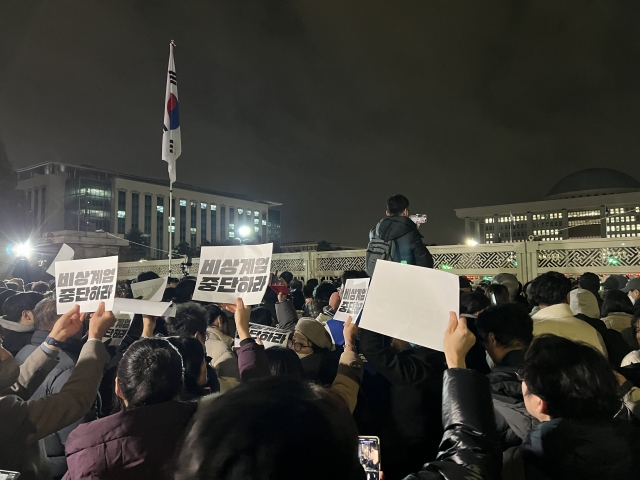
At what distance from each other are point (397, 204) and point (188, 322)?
9.28 feet

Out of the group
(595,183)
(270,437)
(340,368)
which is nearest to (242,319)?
(340,368)

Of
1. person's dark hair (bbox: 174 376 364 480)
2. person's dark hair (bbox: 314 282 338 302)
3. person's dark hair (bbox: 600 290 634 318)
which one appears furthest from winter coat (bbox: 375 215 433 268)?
person's dark hair (bbox: 174 376 364 480)

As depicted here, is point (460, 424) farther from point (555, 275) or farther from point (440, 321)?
point (555, 275)

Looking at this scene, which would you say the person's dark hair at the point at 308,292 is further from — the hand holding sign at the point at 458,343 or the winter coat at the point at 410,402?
the hand holding sign at the point at 458,343

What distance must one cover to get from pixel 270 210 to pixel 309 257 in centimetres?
10697

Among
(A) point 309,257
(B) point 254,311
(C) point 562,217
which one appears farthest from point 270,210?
(B) point 254,311

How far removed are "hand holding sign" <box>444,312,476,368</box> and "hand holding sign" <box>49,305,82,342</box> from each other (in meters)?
2.20

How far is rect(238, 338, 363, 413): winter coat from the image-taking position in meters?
2.48

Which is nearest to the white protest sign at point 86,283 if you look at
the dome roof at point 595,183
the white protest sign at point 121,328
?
the white protest sign at point 121,328

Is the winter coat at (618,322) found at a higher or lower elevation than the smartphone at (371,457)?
higher

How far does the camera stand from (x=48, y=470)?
2.48 m

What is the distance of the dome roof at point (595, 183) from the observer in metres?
68.1

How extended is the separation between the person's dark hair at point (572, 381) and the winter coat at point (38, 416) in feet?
7.04

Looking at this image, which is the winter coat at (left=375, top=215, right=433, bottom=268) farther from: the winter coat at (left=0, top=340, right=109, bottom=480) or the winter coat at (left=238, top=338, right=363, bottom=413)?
the winter coat at (left=0, top=340, right=109, bottom=480)
